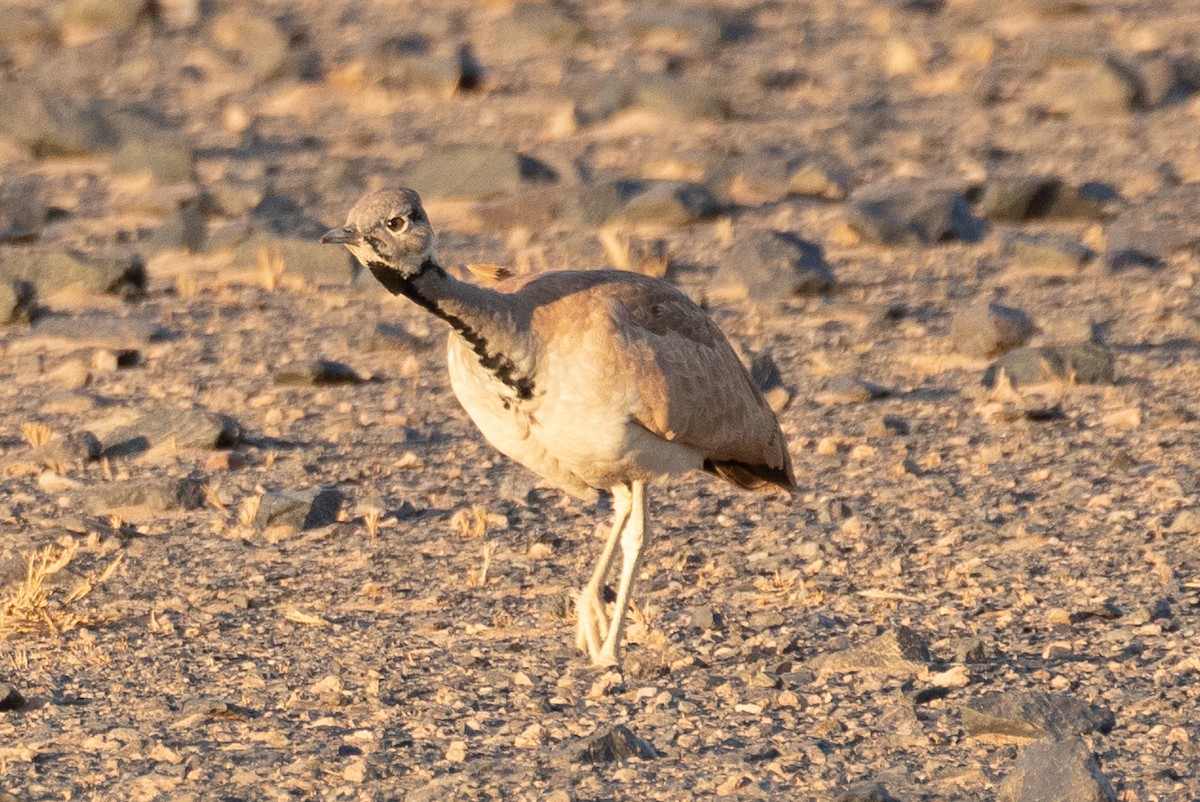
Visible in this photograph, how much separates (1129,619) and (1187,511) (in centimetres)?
105

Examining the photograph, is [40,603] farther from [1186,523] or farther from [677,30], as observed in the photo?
[677,30]

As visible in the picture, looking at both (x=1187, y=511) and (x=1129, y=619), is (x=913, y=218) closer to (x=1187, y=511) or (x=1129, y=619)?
(x=1187, y=511)

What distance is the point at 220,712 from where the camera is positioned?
19.2 ft

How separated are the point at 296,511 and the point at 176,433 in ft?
3.90

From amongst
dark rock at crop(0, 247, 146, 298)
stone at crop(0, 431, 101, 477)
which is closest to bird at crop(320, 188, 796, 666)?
stone at crop(0, 431, 101, 477)

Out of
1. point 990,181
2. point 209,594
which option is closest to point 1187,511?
point 209,594

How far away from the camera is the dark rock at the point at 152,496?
7699 millimetres

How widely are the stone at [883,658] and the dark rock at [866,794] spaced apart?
3.06 ft

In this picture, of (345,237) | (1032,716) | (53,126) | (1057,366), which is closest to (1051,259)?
(1057,366)

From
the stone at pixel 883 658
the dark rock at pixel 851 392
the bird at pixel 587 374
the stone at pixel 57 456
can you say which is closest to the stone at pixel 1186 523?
the stone at pixel 883 658

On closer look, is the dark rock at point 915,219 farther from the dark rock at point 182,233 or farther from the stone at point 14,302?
the stone at point 14,302

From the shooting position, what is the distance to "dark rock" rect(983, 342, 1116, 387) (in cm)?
899

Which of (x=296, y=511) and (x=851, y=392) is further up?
(x=851, y=392)

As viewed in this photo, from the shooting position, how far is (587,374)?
19.3ft
